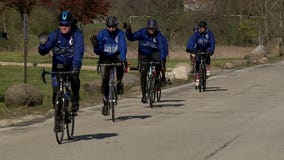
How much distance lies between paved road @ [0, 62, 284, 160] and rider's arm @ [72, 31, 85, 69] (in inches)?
49.2

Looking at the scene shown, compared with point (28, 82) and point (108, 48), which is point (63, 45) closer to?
point (108, 48)

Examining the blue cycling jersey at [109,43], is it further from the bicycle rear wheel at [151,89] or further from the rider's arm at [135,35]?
the bicycle rear wheel at [151,89]

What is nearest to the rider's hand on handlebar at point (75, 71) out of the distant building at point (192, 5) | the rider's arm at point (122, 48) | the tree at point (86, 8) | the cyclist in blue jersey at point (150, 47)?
the rider's arm at point (122, 48)

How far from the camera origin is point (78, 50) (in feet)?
36.4

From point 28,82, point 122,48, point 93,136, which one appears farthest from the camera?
point 28,82

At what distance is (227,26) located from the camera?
213 feet

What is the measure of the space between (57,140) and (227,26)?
179 ft

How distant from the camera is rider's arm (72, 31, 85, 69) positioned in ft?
36.1

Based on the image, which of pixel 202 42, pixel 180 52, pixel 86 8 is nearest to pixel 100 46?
pixel 202 42

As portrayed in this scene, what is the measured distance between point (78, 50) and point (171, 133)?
7.85ft

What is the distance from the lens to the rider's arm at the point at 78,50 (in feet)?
36.1

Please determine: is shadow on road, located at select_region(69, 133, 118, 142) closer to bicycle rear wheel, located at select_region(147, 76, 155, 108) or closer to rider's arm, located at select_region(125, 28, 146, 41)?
rider's arm, located at select_region(125, 28, 146, 41)

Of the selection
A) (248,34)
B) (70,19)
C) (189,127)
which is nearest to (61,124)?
(70,19)

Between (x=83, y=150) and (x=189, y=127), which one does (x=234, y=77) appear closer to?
(x=189, y=127)
